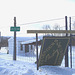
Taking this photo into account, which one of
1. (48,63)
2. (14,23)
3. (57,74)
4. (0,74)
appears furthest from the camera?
(14,23)

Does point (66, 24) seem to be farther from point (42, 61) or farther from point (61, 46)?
point (42, 61)

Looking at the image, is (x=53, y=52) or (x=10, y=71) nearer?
(x=10, y=71)

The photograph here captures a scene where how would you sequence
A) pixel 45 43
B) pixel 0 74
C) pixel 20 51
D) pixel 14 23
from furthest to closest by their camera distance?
1. pixel 20 51
2. pixel 14 23
3. pixel 45 43
4. pixel 0 74

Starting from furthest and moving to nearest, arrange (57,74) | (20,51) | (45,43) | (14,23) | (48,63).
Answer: (20,51)
(14,23)
(48,63)
(45,43)
(57,74)

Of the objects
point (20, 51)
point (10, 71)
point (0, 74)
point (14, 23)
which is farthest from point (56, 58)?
point (20, 51)

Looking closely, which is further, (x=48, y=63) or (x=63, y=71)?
(x=48, y=63)

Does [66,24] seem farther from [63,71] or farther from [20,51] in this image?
[20,51]

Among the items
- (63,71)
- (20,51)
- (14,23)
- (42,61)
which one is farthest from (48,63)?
(20,51)

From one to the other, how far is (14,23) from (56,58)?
362cm

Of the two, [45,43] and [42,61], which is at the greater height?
[45,43]

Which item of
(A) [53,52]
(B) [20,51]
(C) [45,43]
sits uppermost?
(C) [45,43]

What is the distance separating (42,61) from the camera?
6.53 m

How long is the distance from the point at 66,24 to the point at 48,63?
7.49 feet

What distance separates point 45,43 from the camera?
600 cm
